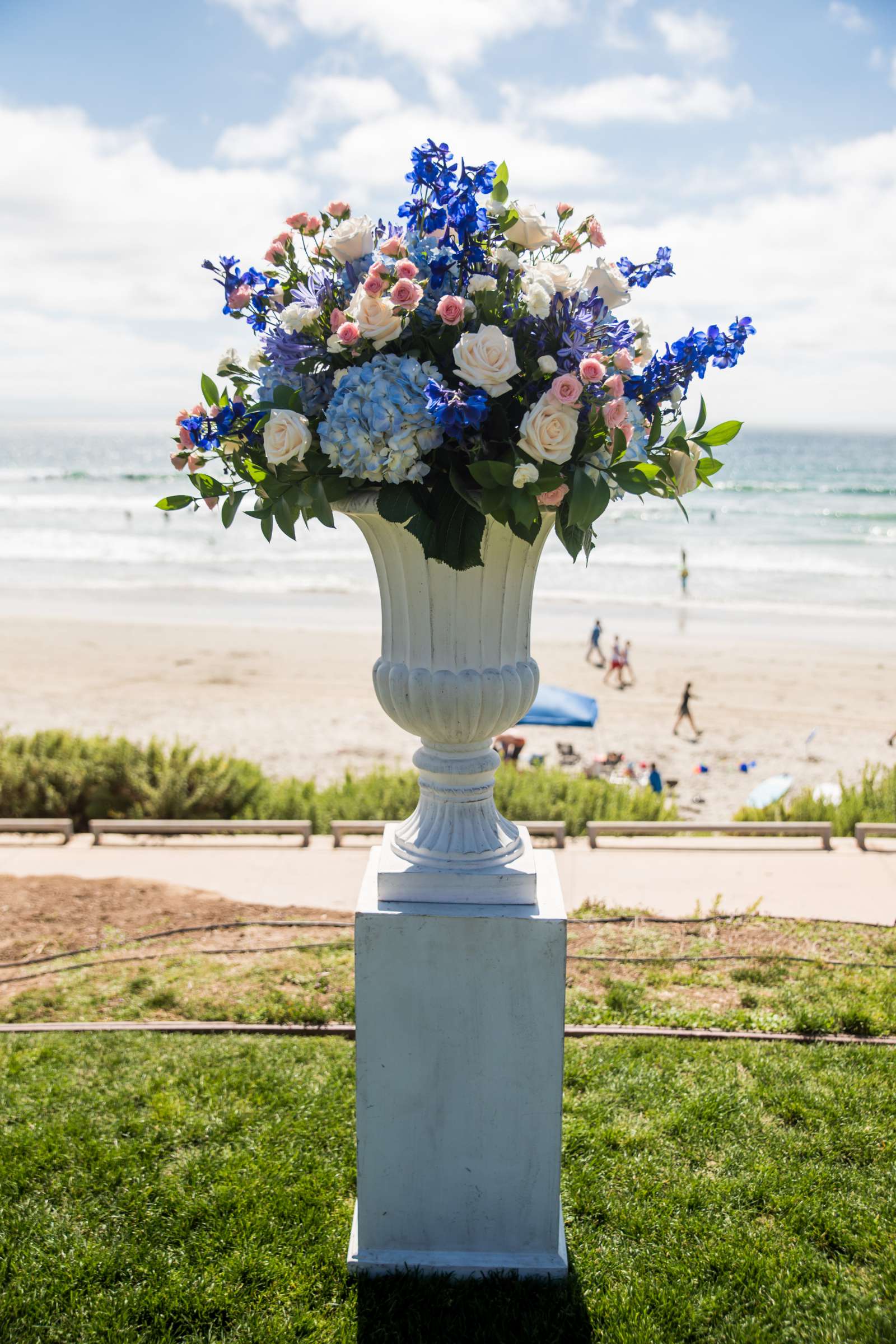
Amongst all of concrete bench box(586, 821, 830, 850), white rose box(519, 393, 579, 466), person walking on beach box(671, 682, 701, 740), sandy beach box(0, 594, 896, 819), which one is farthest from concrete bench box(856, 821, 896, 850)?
person walking on beach box(671, 682, 701, 740)

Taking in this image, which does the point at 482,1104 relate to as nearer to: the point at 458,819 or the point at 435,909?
the point at 435,909

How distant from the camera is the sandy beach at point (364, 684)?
545 inches

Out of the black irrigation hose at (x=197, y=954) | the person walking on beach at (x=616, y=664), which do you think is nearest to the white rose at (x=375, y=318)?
the black irrigation hose at (x=197, y=954)

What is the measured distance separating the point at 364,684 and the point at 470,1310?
14906mm

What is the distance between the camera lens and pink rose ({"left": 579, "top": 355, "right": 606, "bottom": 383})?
2379mm

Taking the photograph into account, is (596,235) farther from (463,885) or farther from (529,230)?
(463,885)

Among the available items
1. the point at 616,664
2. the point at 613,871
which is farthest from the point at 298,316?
the point at 616,664

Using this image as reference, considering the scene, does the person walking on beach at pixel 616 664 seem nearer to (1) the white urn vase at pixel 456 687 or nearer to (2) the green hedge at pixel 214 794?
(2) the green hedge at pixel 214 794

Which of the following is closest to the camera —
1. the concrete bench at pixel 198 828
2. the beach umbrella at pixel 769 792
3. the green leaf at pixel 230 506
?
the green leaf at pixel 230 506

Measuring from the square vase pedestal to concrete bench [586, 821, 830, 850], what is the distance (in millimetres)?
4780

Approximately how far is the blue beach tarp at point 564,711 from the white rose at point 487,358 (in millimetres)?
10785

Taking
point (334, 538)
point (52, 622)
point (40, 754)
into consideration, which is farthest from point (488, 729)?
point (334, 538)

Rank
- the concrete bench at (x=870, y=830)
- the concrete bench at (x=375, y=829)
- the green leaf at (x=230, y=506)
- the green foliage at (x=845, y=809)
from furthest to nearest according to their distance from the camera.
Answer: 1. the green foliage at (x=845, y=809)
2. the concrete bench at (x=375, y=829)
3. the concrete bench at (x=870, y=830)
4. the green leaf at (x=230, y=506)

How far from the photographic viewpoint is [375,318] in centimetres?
242
